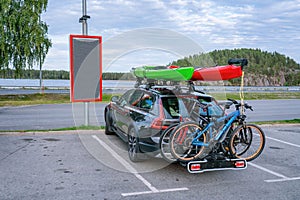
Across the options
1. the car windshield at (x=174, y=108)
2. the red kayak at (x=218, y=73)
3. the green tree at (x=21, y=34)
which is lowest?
the car windshield at (x=174, y=108)

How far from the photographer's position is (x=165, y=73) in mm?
5789

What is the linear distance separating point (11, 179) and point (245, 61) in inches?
170

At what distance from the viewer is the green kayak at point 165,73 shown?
5.25m

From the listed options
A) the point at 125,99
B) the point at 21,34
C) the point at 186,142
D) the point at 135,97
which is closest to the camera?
the point at 186,142

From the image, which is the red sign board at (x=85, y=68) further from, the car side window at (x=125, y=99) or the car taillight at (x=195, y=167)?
the car taillight at (x=195, y=167)

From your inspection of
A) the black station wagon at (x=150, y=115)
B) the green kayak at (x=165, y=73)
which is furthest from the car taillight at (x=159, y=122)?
the green kayak at (x=165, y=73)

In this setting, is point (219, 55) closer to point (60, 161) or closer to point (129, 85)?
point (129, 85)

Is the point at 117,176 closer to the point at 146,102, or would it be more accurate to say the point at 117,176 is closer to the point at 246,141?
the point at 146,102

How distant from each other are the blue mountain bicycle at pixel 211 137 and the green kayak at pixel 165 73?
0.62 m

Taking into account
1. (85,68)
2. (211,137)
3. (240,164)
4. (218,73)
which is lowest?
(240,164)

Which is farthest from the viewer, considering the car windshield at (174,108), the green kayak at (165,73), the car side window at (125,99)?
the car side window at (125,99)

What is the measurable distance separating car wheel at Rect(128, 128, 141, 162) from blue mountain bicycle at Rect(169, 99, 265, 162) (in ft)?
3.63

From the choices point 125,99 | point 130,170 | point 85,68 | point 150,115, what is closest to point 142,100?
point 150,115

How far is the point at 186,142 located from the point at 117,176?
139 centimetres
